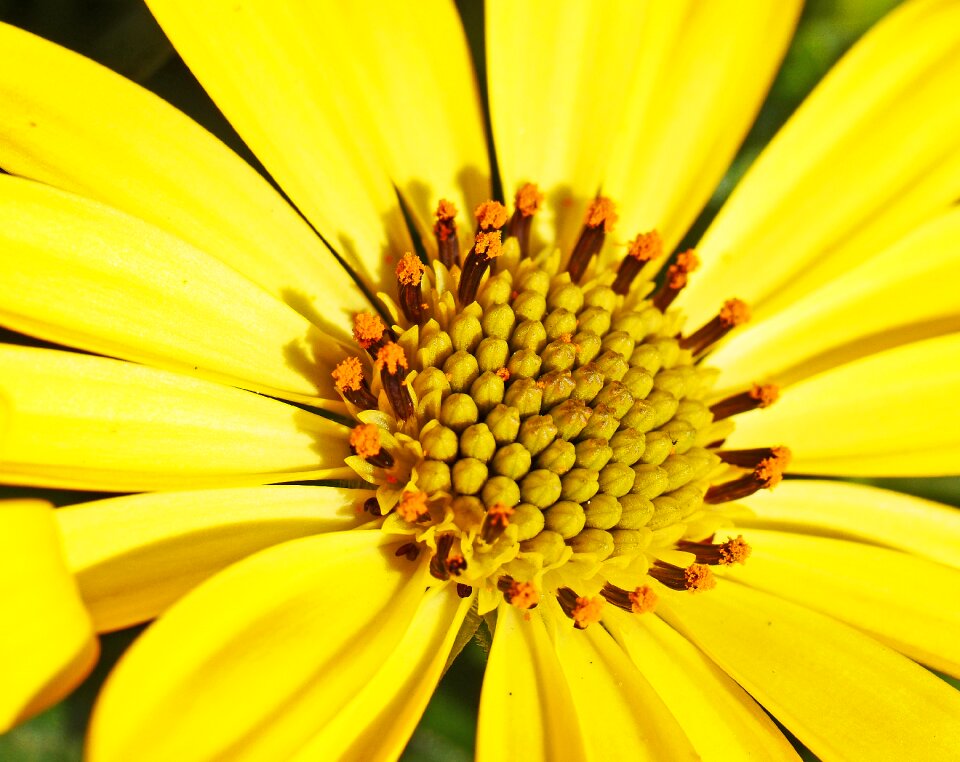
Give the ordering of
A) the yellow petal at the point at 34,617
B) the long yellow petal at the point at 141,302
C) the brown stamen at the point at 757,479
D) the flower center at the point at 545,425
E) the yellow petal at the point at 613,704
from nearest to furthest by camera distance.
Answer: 1. the yellow petal at the point at 34,617
2. the long yellow petal at the point at 141,302
3. the yellow petal at the point at 613,704
4. the flower center at the point at 545,425
5. the brown stamen at the point at 757,479

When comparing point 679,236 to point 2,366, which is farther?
point 679,236

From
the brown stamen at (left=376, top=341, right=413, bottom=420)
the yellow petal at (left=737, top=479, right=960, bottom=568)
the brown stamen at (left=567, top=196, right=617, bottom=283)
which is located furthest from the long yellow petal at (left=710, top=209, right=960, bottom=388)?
the brown stamen at (left=376, top=341, right=413, bottom=420)

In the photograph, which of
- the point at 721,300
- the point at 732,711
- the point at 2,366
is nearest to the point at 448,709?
the point at 732,711

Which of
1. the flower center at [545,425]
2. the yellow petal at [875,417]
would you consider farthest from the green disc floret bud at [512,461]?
the yellow petal at [875,417]

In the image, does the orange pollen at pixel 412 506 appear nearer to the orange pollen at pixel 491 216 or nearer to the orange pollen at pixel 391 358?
the orange pollen at pixel 391 358

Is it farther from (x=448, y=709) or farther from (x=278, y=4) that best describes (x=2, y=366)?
(x=448, y=709)

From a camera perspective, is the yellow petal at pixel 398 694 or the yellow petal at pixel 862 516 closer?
the yellow petal at pixel 398 694

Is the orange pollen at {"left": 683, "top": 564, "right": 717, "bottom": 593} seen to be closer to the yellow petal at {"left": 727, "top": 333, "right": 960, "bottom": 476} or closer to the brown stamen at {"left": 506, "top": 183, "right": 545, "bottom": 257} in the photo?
the yellow petal at {"left": 727, "top": 333, "right": 960, "bottom": 476}
